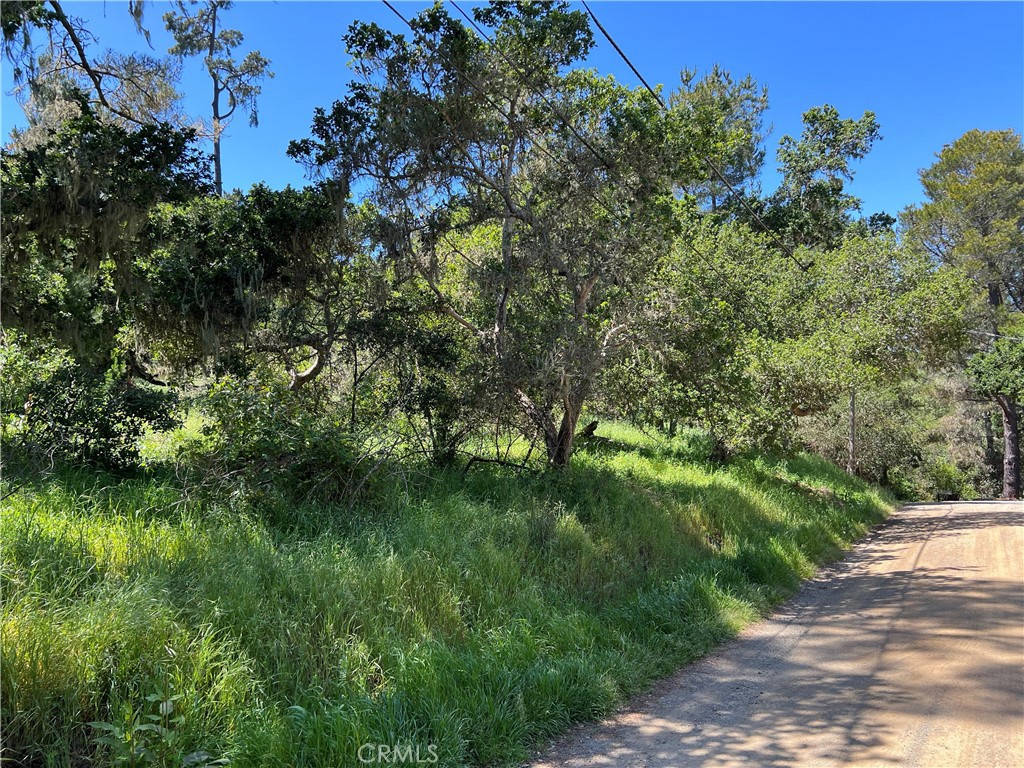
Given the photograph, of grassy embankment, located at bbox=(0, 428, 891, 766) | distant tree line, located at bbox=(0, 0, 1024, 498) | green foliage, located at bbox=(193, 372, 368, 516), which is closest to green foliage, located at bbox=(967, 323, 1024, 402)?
distant tree line, located at bbox=(0, 0, 1024, 498)

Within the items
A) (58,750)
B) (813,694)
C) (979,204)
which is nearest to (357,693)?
(58,750)

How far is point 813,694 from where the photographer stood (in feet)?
15.4

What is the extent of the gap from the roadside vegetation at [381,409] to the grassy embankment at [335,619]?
3 cm

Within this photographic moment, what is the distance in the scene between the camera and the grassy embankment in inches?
131

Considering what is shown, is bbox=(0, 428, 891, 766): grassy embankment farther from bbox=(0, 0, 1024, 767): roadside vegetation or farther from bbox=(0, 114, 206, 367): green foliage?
bbox=(0, 114, 206, 367): green foliage

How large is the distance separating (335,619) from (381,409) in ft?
17.3

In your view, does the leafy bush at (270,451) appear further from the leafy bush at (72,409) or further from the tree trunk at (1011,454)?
the tree trunk at (1011,454)

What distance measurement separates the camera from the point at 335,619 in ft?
14.8

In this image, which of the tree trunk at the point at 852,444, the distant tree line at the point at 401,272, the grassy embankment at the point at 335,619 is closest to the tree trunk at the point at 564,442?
the distant tree line at the point at 401,272

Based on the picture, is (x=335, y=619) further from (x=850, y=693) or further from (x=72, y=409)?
(x=72, y=409)

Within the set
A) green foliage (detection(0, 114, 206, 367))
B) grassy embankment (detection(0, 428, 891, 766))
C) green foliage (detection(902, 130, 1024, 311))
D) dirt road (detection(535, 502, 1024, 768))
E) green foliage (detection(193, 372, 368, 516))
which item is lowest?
dirt road (detection(535, 502, 1024, 768))

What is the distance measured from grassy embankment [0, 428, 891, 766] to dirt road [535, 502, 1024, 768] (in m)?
0.32

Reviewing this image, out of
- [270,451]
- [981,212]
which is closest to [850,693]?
[270,451]

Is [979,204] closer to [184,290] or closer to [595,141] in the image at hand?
[595,141]
